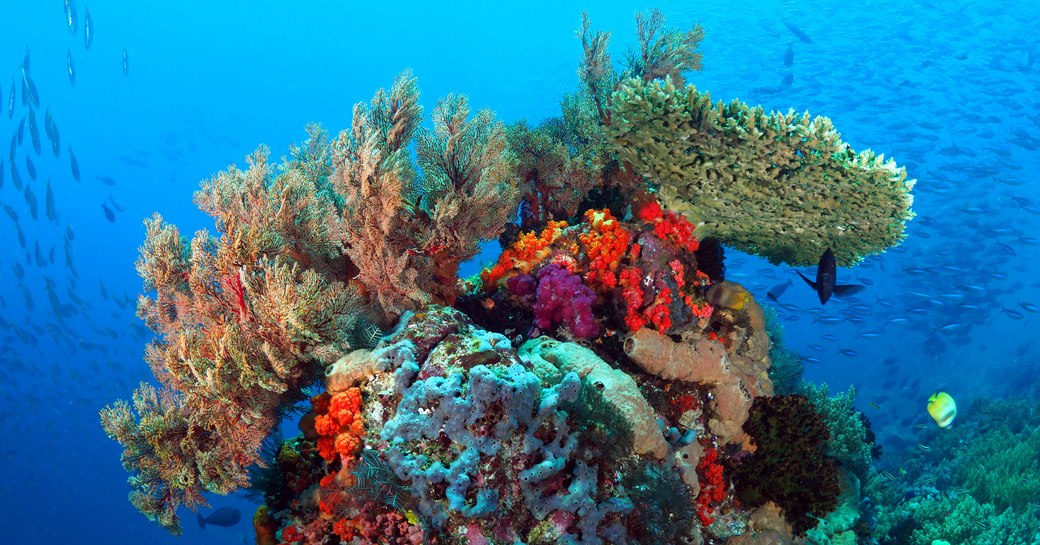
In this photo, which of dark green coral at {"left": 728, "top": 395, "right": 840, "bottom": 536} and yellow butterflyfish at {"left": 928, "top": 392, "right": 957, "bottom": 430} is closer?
dark green coral at {"left": 728, "top": 395, "right": 840, "bottom": 536}

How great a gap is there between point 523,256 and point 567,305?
1.05m

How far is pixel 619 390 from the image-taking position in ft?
13.2

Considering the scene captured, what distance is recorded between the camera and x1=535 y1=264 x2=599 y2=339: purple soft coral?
511 cm

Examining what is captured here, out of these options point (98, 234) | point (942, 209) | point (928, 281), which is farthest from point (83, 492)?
point (942, 209)

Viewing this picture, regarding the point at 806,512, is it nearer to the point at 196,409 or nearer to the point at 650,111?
the point at 650,111

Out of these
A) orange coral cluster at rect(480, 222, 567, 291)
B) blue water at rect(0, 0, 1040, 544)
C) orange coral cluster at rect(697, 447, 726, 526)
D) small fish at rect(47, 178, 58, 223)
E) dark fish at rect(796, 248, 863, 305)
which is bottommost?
orange coral cluster at rect(697, 447, 726, 526)

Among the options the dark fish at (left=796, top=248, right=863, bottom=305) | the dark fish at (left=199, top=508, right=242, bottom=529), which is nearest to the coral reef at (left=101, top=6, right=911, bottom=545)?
the dark fish at (left=796, top=248, right=863, bottom=305)

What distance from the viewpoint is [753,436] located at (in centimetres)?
556

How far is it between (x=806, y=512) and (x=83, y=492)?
220 ft

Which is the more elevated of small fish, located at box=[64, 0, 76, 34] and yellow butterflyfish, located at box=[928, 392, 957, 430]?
small fish, located at box=[64, 0, 76, 34]

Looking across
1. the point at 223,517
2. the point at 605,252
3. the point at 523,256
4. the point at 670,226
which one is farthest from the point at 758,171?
the point at 223,517

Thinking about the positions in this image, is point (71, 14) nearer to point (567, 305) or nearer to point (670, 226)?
point (567, 305)

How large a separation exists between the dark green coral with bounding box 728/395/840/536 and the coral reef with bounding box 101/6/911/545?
0.08 feet

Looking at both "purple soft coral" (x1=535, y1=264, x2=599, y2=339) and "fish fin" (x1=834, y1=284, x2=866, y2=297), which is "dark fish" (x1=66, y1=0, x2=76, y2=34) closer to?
"purple soft coral" (x1=535, y1=264, x2=599, y2=339)
